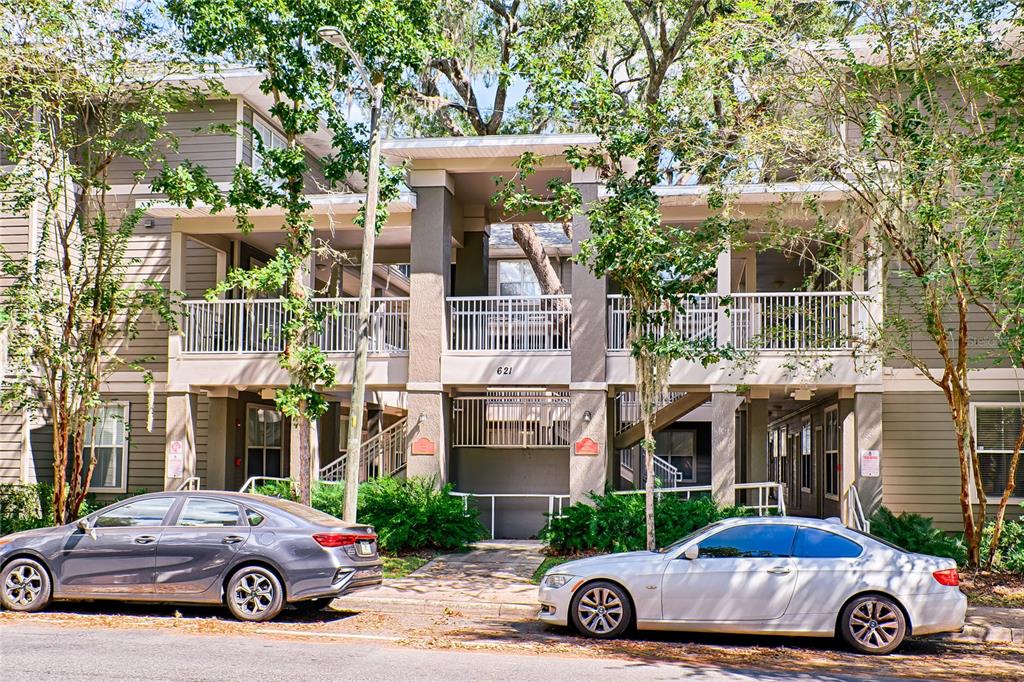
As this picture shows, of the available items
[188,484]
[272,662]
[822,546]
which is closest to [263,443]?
[188,484]

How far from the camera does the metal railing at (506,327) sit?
18.6m

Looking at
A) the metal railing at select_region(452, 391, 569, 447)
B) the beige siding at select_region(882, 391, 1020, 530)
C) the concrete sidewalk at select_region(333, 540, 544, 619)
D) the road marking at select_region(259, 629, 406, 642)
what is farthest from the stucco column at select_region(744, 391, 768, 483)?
the road marking at select_region(259, 629, 406, 642)

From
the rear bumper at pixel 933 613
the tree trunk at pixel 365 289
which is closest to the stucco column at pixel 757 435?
the tree trunk at pixel 365 289

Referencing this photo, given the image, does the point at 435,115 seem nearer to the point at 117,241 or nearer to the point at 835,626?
the point at 117,241

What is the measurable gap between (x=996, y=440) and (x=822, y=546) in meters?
9.50

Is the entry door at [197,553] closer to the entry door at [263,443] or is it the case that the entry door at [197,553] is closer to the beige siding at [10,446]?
the beige siding at [10,446]

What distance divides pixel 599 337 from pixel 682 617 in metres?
8.02

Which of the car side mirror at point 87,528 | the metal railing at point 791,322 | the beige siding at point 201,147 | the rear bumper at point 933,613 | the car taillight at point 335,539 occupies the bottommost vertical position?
the rear bumper at point 933,613

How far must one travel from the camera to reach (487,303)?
19.2 m

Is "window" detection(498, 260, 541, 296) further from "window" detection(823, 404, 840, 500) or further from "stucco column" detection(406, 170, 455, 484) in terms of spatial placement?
"stucco column" detection(406, 170, 455, 484)

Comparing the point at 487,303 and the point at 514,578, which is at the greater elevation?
the point at 487,303

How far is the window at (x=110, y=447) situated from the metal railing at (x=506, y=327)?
307 inches

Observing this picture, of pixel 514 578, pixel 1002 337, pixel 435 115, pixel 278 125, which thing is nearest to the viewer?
pixel 1002 337

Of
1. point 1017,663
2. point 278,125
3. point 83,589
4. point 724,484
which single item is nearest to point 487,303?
point 724,484
